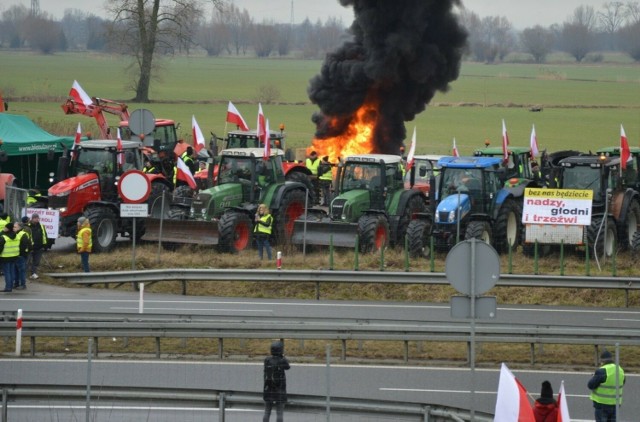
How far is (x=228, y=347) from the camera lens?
1842 cm

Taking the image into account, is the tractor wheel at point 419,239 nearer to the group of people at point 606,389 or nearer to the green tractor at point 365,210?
the green tractor at point 365,210

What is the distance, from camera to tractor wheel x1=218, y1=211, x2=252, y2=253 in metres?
25.3

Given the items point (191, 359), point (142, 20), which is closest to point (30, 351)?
point (191, 359)

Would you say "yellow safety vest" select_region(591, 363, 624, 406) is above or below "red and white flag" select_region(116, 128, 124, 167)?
below

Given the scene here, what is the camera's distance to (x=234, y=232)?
1001 inches

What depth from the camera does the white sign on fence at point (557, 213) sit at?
24.0m

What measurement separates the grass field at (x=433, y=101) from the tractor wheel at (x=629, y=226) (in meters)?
25.6

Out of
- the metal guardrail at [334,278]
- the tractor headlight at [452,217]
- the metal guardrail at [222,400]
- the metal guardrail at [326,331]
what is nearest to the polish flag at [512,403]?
the metal guardrail at [222,400]

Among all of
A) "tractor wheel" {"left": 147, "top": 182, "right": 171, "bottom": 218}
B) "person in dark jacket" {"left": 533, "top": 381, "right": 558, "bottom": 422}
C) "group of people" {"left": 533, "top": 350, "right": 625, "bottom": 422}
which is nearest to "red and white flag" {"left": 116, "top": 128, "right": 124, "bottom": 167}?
"tractor wheel" {"left": 147, "top": 182, "right": 171, "bottom": 218}

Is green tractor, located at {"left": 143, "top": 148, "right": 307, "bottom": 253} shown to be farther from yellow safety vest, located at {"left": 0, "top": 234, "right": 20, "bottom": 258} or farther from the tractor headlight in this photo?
yellow safety vest, located at {"left": 0, "top": 234, "right": 20, "bottom": 258}

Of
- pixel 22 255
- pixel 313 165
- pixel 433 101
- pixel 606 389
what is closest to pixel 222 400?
pixel 606 389

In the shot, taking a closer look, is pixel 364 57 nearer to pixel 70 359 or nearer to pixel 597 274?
pixel 597 274

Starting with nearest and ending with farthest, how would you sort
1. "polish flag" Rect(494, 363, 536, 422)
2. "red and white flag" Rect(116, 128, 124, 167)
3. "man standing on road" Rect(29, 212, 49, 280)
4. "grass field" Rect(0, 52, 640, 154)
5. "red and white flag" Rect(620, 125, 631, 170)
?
"polish flag" Rect(494, 363, 536, 422) < "man standing on road" Rect(29, 212, 49, 280) < "red and white flag" Rect(620, 125, 631, 170) < "red and white flag" Rect(116, 128, 124, 167) < "grass field" Rect(0, 52, 640, 154)

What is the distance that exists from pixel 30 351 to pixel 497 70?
122m
